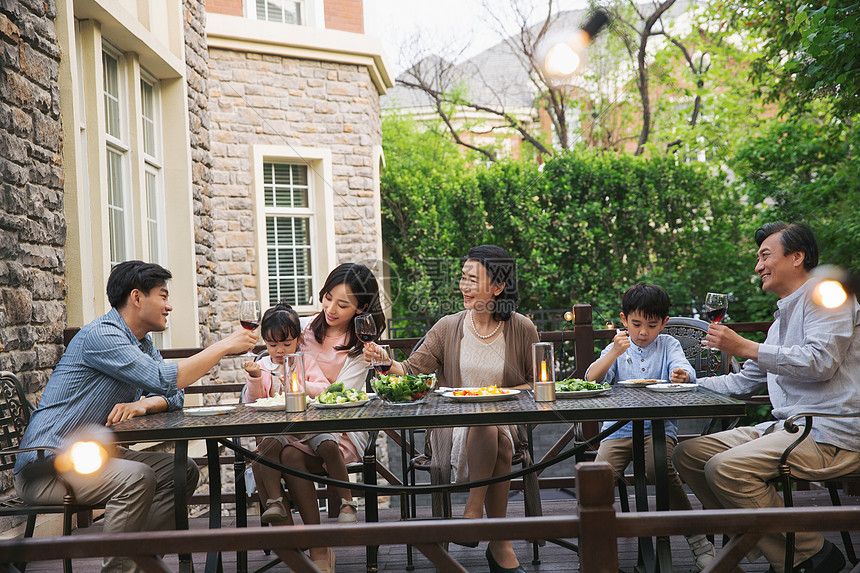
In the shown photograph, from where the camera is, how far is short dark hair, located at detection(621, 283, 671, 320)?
3.17 m

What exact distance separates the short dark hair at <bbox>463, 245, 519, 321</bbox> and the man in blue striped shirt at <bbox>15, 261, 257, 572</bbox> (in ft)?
3.63

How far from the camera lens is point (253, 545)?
145 centimetres

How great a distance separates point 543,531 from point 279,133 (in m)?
8.23

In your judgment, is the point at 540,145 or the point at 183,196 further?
the point at 540,145

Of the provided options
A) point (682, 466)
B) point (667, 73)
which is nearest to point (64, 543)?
point (682, 466)

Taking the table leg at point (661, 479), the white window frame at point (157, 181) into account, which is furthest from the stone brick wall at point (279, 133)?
the table leg at point (661, 479)

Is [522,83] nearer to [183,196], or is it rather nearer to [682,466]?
[183,196]

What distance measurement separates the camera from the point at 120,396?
2.84 meters

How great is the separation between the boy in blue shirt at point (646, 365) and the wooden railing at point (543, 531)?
1.49 metres

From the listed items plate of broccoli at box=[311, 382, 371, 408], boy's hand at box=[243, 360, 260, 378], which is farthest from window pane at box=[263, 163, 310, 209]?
plate of broccoli at box=[311, 382, 371, 408]

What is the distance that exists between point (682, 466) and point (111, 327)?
225 centimetres

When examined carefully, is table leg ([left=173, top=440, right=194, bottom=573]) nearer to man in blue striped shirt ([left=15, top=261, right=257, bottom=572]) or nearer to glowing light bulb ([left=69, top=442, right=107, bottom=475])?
man in blue striped shirt ([left=15, top=261, right=257, bottom=572])

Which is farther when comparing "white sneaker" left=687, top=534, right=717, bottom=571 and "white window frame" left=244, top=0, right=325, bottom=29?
"white window frame" left=244, top=0, right=325, bottom=29

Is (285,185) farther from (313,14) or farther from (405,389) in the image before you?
(405,389)
